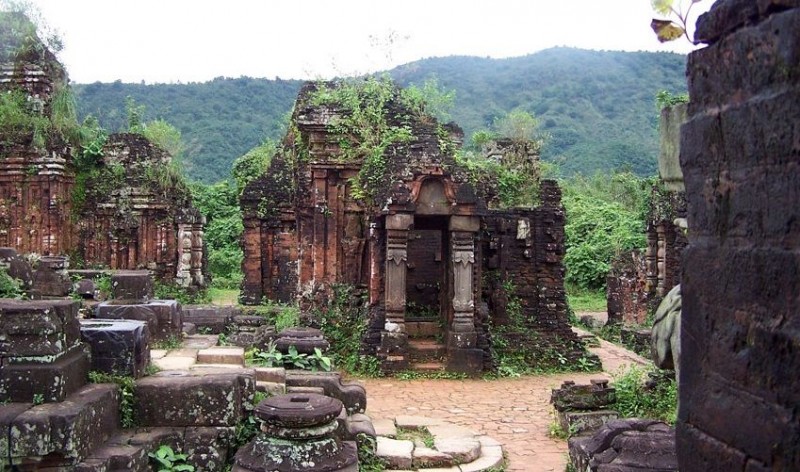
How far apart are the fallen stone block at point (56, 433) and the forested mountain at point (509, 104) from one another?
38427 millimetres

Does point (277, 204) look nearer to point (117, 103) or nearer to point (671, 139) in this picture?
point (671, 139)

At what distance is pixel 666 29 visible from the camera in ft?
10.2

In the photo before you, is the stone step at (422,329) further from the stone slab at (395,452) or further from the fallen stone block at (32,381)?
the fallen stone block at (32,381)

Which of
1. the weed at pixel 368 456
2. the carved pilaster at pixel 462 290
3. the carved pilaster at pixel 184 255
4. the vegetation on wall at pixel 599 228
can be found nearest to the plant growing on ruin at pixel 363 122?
the carved pilaster at pixel 462 290

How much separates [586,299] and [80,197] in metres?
18.3

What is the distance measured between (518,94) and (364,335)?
181 ft

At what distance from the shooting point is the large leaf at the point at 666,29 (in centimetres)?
308

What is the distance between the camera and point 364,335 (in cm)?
1249

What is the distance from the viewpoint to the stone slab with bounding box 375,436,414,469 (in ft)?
22.9

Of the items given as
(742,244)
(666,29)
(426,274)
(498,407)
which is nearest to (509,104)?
(426,274)

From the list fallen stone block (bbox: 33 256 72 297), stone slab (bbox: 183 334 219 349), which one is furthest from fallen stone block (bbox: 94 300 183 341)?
fallen stone block (bbox: 33 256 72 297)

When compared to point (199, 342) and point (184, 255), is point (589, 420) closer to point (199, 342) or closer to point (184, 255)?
point (199, 342)

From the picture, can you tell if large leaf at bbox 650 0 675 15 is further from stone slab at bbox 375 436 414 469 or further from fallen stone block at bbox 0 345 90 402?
stone slab at bbox 375 436 414 469

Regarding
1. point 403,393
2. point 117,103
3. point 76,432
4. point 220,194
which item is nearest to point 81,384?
point 76,432
